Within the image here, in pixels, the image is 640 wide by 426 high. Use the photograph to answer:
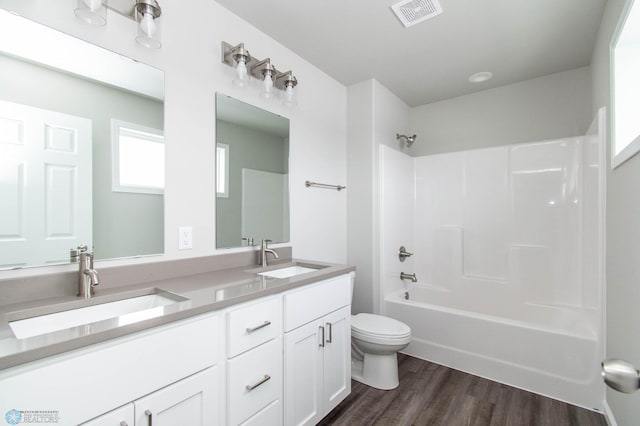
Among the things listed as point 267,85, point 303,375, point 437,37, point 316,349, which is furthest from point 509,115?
point 303,375

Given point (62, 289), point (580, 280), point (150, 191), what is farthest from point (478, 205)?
point (62, 289)

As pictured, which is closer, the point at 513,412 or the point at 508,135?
the point at 513,412

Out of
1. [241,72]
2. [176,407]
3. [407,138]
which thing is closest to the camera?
[176,407]

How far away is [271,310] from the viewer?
135 cm

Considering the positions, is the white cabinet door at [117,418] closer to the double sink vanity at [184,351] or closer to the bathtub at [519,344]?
the double sink vanity at [184,351]

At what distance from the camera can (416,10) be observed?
181 cm

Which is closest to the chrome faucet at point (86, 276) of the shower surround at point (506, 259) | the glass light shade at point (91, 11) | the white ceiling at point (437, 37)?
the glass light shade at point (91, 11)

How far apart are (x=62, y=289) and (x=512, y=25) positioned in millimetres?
2884

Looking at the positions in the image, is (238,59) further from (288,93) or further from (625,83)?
(625,83)

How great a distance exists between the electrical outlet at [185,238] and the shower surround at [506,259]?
170cm

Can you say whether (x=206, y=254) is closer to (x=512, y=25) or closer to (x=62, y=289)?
(x=62, y=289)

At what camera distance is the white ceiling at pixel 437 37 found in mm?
1794

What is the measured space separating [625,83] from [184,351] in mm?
2452

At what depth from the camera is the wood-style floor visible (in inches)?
69.0
